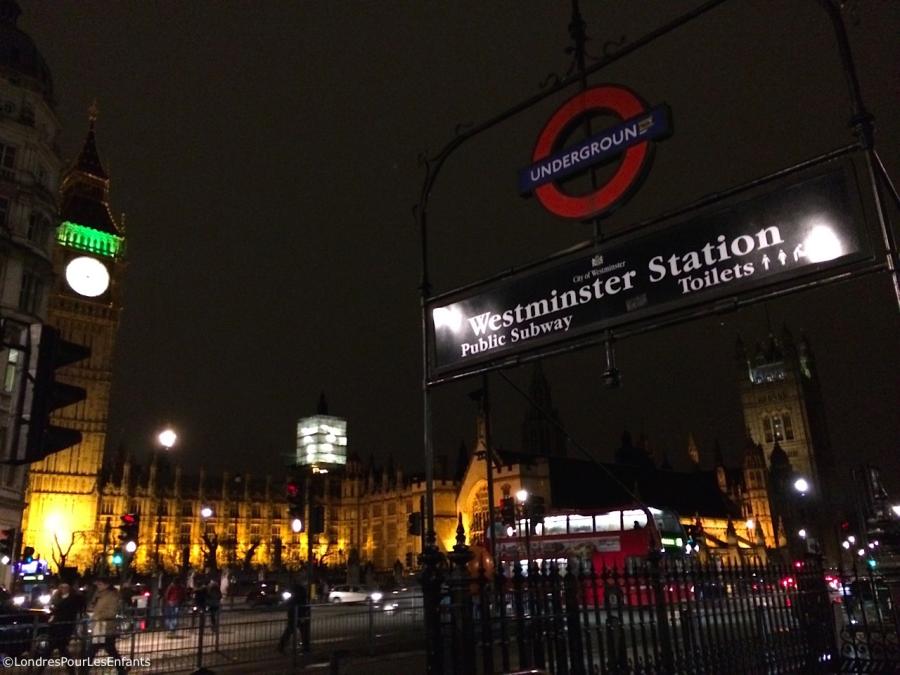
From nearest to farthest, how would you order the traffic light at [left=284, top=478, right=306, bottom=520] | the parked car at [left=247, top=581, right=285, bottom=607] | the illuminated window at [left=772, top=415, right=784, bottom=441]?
the traffic light at [left=284, top=478, right=306, bottom=520], the parked car at [left=247, top=581, right=285, bottom=607], the illuminated window at [left=772, top=415, right=784, bottom=441]

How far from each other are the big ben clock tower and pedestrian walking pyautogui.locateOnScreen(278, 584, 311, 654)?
59.0 meters

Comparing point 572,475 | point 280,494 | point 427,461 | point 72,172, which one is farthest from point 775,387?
point 427,461

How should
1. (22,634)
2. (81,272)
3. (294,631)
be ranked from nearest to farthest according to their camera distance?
(81,272)
(22,634)
(294,631)

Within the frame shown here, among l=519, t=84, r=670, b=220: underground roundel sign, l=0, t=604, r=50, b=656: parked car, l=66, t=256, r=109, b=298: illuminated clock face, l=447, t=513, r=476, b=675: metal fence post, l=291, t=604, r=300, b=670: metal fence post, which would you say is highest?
l=66, t=256, r=109, b=298: illuminated clock face

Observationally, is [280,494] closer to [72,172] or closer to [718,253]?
[72,172]

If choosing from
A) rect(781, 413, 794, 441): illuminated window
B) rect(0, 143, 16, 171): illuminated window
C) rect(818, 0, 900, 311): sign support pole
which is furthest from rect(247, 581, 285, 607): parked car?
rect(781, 413, 794, 441): illuminated window

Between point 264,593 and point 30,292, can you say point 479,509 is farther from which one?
point 30,292

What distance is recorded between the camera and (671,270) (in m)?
4.81

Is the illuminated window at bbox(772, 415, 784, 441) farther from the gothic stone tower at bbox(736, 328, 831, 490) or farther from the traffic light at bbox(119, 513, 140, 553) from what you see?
the traffic light at bbox(119, 513, 140, 553)

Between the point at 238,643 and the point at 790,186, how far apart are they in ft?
52.0

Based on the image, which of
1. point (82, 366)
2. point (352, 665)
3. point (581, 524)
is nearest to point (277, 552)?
point (82, 366)

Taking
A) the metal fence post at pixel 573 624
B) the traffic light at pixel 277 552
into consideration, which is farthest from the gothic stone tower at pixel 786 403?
the metal fence post at pixel 573 624

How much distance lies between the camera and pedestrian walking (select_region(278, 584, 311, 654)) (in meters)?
14.8

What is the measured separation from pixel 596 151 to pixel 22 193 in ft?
133
